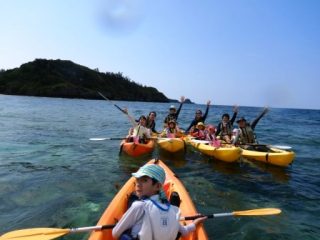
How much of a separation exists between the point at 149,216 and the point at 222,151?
747 centimetres

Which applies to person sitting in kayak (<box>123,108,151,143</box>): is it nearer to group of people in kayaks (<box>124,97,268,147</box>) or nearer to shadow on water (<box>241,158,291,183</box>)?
group of people in kayaks (<box>124,97,268,147</box>)

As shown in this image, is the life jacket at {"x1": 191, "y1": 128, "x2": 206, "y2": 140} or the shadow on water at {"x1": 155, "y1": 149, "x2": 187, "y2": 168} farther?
the life jacket at {"x1": 191, "y1": 128, "x2": 206, "y2": 140}

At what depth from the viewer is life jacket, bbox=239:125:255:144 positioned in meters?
11.3

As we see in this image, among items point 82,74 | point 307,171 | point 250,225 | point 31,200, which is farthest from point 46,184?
point 82,74

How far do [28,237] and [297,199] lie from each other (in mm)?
5689

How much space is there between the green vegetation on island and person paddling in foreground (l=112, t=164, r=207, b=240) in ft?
268

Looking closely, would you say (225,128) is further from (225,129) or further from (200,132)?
(200,132)

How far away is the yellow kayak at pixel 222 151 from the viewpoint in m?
9.96

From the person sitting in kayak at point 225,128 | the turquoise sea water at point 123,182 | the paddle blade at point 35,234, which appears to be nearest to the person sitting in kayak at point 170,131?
the turquoise sea water at point 123,182

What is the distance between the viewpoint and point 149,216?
2996 millimetres

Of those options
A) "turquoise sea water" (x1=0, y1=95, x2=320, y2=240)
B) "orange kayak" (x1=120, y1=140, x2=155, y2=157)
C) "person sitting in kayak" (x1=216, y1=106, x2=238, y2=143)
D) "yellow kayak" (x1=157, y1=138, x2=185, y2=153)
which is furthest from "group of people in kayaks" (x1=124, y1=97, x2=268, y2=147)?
"turquoise sea water" (x1=0, y1=95, x2=320, y2=240)

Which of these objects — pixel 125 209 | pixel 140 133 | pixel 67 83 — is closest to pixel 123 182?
pixel 140 133

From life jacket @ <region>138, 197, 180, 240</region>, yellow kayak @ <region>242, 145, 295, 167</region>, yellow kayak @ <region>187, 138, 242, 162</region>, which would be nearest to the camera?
life jacket @ <region>138, 197, 180, 240</region>

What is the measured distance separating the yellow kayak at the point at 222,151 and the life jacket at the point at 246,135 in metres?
0.69
